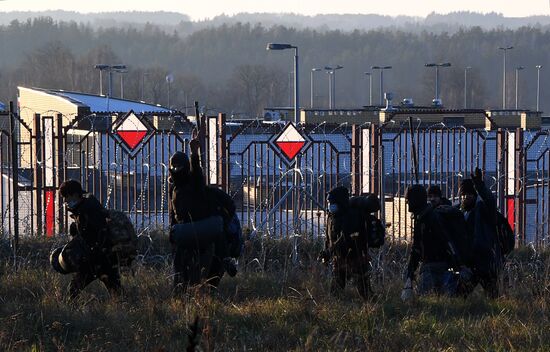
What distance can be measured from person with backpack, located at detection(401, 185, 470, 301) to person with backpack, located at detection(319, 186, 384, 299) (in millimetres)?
373

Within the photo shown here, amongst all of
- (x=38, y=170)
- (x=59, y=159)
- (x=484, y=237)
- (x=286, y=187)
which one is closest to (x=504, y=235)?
(x=484, y=237)

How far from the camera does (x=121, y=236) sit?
932 cm

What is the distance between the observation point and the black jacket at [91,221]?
9.20 meters

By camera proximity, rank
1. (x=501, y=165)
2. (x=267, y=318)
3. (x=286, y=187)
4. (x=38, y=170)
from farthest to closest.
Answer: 1. (x=286, y=187)
2. (x=501, y=165)
3. (x=38, y=170)
4. (x=267, y=318)

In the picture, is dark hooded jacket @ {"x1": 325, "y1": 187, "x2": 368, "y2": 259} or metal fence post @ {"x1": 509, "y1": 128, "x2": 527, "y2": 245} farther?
metal fence post @ {"x1": 509, "y1": 128, "x2": 527, "y2": 245}

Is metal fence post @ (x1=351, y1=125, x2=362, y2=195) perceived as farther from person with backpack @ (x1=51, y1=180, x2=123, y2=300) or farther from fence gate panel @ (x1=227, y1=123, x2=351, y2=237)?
person with backpack @ (x1=51, y1=180, x2=123, y2=300)

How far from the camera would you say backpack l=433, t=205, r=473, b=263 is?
9820mm

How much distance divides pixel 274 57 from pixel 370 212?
518 ft

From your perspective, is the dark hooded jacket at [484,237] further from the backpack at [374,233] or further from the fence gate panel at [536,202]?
the fence gate panel at [536,202]

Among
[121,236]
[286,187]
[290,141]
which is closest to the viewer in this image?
[121,236]

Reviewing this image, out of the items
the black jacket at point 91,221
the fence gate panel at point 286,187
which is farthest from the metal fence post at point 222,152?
the black jacket at point 91,221

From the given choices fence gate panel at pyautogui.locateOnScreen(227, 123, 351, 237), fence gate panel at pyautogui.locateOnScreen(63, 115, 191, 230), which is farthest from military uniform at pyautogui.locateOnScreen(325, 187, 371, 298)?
fence gate panel at pyautogui.locateOnScreen(63, 115, 191, 230)

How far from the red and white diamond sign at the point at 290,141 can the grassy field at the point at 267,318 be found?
6.11 metres

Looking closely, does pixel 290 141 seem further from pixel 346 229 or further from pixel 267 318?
pixel 267 318
